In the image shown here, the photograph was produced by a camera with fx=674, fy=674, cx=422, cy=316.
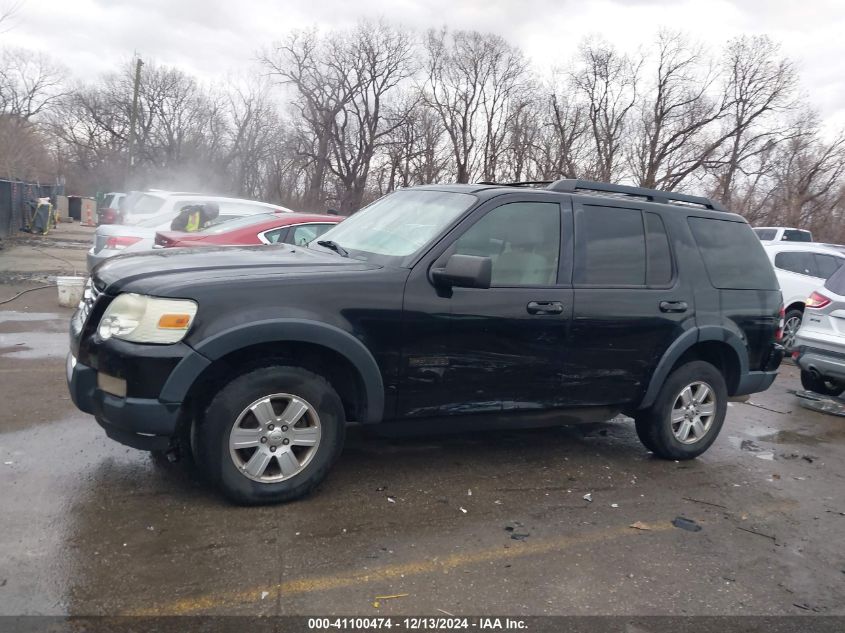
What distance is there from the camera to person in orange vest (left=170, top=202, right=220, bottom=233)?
10.0 metres

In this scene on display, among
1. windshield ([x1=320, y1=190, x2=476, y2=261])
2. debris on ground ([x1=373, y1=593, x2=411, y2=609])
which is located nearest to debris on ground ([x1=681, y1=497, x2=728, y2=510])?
debris on ground ([x1=373, y1=593, x2=411, y2=609])

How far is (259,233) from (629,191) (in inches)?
171

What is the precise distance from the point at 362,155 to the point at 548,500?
43.4 meters

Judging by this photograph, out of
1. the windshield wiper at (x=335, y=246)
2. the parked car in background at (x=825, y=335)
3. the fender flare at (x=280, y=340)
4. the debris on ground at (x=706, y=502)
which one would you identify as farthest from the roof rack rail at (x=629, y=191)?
the parked car in background at (x=825, y=335)

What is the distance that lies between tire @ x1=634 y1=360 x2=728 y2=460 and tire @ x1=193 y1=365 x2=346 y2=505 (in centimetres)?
251

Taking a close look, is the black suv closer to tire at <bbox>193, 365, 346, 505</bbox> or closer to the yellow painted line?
tire at <bbox>193, 365, 346, 505</bbox>

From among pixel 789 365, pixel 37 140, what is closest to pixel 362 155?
pixel 37 140

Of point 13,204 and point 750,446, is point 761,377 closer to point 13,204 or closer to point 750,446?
point 750,446

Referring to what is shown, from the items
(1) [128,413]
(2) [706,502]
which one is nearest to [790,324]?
(2) [706,502]

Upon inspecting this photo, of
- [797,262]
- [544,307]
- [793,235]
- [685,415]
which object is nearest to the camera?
[544,307]

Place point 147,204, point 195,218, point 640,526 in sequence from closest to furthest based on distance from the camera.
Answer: point 640,526, point 195,218, point 147,204

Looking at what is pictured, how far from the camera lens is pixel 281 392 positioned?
371cm

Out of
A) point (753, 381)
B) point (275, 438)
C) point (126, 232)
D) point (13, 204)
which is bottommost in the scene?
point (275, 438)

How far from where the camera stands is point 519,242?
14.5 feet
